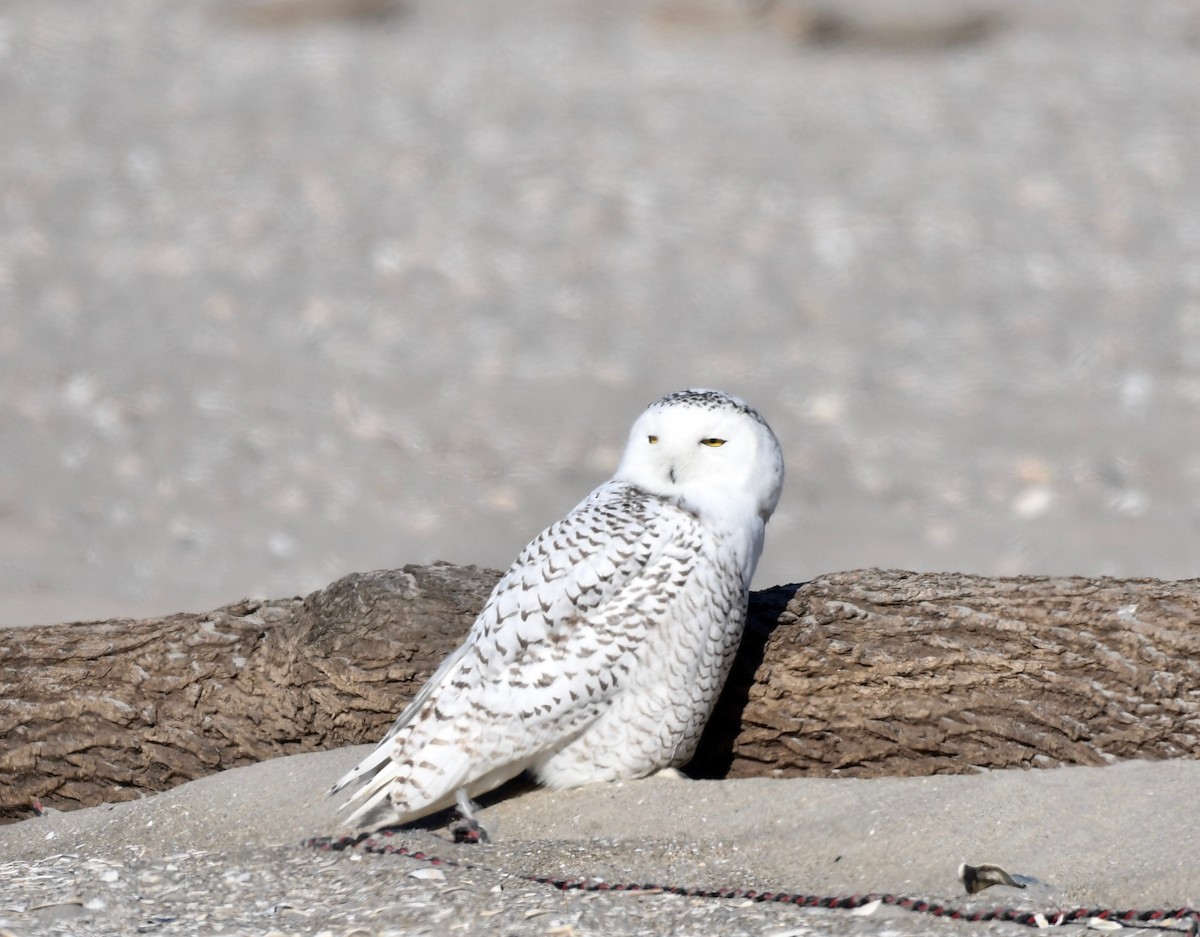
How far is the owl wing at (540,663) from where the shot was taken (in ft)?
13.2

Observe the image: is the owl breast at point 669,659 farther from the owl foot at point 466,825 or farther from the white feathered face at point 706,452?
the owl foot at point 466,825

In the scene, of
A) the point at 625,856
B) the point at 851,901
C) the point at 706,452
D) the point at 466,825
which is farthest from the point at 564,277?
the point at 851,901

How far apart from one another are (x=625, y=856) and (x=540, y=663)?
1.87 feet

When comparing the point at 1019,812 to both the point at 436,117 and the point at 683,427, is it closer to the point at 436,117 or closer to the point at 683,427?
the point at 683,427

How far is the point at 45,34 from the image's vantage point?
57.1ft

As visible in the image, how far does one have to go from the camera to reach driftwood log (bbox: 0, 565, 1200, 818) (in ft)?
13.7

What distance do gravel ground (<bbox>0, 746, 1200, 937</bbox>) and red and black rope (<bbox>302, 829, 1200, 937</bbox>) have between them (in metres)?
0.04

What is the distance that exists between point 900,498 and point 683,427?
716 centimetres

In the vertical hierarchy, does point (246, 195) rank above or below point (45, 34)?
below

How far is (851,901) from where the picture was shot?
3.39 metres

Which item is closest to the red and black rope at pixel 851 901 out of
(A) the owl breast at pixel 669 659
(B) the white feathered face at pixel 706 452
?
(A) the owl breast at pixel 669 659

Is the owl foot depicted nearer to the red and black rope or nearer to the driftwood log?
the red and black rope

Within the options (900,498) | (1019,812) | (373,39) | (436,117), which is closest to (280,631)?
(1019,812)

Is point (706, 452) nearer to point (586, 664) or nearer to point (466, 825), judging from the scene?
point (586, 664)
